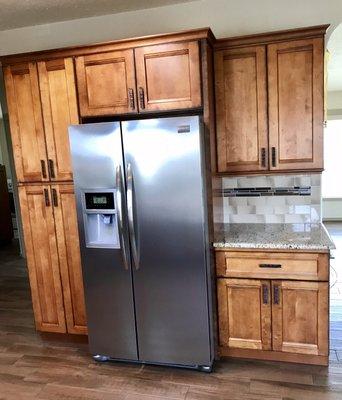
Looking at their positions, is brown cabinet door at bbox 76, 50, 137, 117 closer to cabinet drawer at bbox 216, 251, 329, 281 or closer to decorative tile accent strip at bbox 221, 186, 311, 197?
decorative tile accent strip at bbox 221, 186, 311, 197

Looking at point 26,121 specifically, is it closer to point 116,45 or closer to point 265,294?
point 116,45

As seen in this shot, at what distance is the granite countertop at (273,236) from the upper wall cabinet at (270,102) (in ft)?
1.50

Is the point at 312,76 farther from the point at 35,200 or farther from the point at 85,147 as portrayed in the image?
the point at 35,200

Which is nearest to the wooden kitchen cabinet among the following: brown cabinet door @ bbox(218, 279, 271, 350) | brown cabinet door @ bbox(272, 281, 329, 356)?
brown cabinet door @ bbox(218, 279, 271, 350)

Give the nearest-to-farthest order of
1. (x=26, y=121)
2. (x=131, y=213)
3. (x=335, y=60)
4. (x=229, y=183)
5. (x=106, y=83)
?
(x=131, y=213)
(x=106, y=83)
(x=26, y=121)
(x=229, y=183)
(x=335, y=60)

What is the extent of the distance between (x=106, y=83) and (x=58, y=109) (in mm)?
418

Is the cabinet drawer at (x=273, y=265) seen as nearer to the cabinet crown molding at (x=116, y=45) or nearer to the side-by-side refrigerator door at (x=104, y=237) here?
the side-by-side refrigerator door at (x=104, y=237)

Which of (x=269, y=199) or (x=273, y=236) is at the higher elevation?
(x=269, y=199)

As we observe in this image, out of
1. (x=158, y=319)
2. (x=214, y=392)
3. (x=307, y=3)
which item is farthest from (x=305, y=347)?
(x=307, y=3)

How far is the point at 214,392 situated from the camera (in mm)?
2211

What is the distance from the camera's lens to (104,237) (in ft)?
8.01

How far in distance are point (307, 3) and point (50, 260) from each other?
268cm

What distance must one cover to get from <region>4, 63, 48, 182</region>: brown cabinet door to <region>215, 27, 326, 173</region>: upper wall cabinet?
131 cm

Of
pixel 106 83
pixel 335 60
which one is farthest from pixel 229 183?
pixel 335 60
